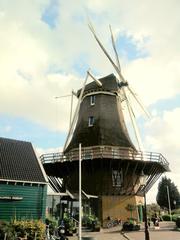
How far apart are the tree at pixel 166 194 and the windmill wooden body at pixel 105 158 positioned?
27193 millimetres

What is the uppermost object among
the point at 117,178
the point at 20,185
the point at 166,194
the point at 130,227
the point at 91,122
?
the point at 91,122

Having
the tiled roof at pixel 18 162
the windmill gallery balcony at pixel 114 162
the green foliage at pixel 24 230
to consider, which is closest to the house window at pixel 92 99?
the windmill gallery balcony at pixel 114 162

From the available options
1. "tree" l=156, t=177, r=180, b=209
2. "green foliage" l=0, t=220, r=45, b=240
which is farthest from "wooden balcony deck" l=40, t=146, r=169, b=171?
"tree" l=156, t=177, r=180, b=209

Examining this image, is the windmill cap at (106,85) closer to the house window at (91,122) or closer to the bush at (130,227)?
the house window at (91,122)

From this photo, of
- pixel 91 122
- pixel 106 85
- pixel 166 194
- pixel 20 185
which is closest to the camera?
pixel 20 185

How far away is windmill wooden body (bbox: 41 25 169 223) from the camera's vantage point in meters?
29.1

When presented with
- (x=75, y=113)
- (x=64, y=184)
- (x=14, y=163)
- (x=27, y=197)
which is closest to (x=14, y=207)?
(x=27, y=197)

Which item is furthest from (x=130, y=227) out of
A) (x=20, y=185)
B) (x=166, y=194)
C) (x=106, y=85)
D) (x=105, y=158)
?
(x=166, y=194)

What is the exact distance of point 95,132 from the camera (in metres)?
31.8

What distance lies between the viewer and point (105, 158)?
28328 millimetres

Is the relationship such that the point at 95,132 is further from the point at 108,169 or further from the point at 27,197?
the point at 27,197

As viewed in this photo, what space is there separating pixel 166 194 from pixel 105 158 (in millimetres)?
33824

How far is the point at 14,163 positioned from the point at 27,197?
2.54 meters

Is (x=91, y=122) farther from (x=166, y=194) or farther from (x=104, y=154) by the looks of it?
(x=166, y=194)
